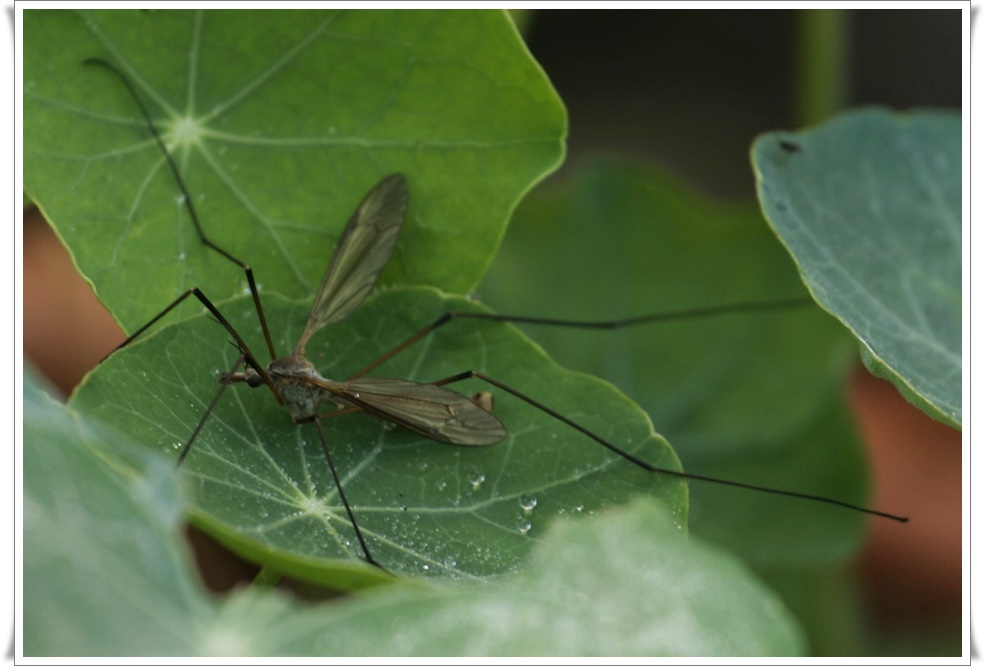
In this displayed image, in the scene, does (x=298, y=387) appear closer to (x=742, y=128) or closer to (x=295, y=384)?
(x=295, y=384)

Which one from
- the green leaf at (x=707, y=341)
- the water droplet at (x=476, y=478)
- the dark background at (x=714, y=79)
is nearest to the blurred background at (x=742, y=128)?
the dark background at (x=714, y=79)

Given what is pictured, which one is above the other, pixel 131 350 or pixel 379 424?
pixel 131 350

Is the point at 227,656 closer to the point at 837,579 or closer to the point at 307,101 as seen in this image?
the point at 307,101

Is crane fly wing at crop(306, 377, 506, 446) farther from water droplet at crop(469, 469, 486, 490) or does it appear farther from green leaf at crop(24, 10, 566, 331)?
green leaf at crop(24, 10, 566, 331)

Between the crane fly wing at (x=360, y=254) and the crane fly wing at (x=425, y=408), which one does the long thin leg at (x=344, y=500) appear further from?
the crane fly wing at (x=360, y=254)

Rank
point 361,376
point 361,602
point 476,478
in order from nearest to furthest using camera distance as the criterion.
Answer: point 361,602 → point 476,478 → point 361,376

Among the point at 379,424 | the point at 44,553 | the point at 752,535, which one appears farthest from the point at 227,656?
the point at 752,535

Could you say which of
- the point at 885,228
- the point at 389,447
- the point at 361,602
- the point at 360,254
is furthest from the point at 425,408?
the point at 885,228
